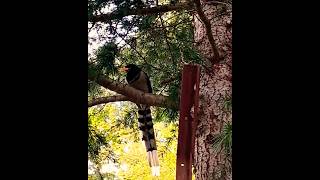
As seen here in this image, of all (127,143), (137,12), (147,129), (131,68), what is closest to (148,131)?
(147,129)

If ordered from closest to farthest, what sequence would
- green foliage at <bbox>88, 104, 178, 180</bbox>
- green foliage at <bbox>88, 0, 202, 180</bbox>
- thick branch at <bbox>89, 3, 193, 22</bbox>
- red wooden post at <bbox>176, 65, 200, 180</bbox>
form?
red wooden post at <bbox>176, 65, 200, 180</bbox> → thick branch at <bbox>89, 3, 193, 22</bbox> → green foliage at <bbox>88, 0, 202, 180</bbox> → green foliage at <bbox>88, 104, 178, 180</bbox>

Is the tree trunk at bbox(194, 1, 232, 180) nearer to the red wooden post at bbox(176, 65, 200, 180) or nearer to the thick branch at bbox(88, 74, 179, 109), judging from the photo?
the thick branch at bbox(88, 74, 179, 109)

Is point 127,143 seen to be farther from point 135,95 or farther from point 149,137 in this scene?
point 135,95

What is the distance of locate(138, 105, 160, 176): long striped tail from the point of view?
1.53m

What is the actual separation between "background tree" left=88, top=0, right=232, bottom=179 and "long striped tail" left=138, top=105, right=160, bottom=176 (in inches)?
3.4

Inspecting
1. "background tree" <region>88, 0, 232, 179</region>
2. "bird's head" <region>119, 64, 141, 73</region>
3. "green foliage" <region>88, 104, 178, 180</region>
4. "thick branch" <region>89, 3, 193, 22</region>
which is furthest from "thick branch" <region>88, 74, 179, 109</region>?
"green foliage" <region>88, 104, 178, 180</region>

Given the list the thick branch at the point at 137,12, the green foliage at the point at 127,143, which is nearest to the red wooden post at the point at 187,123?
the thick branch at the point at 137,12

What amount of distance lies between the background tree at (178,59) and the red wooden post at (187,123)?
11.6 inches

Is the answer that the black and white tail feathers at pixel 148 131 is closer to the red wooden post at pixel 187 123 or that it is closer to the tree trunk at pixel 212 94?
the tree trunk at pixel 212 94
